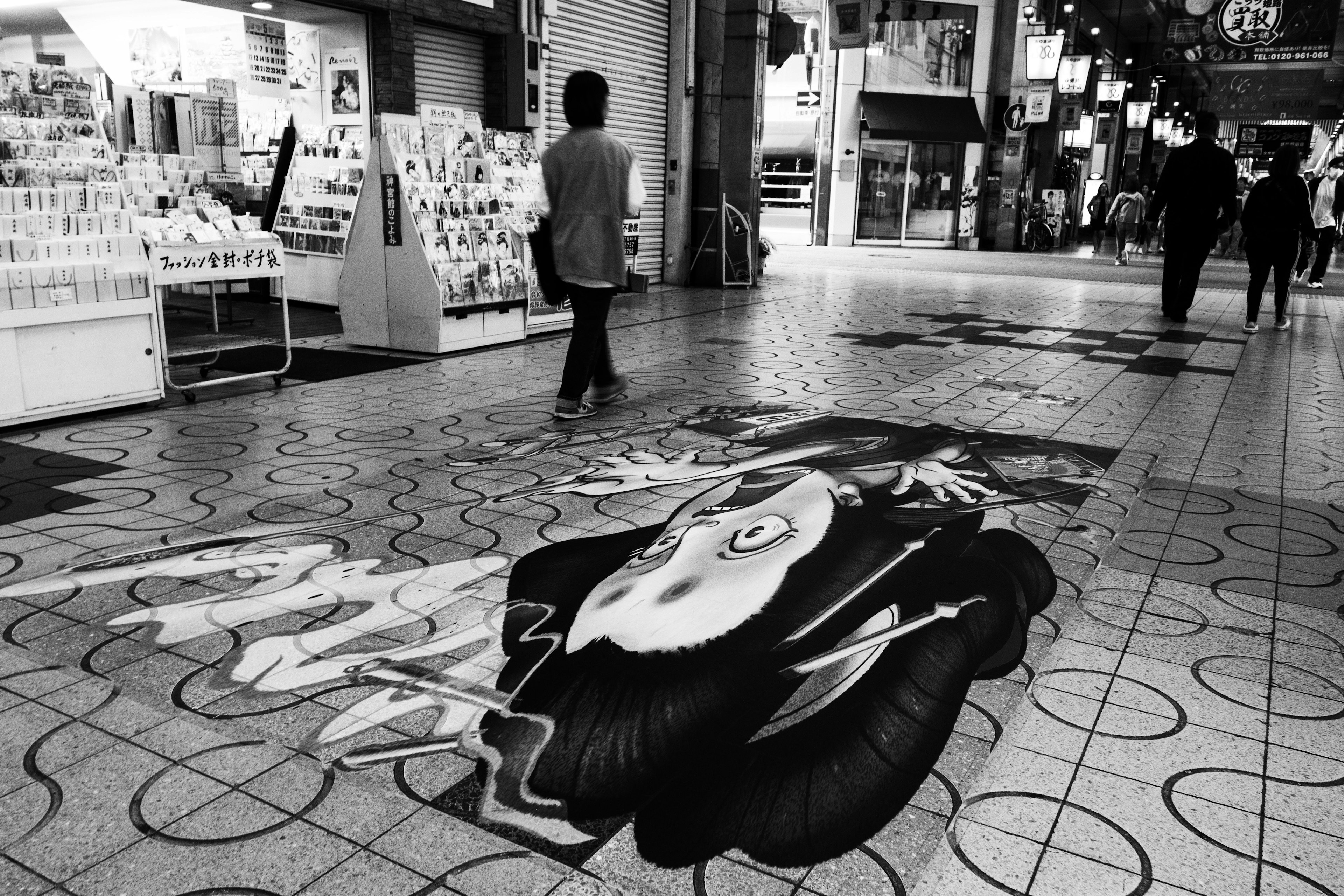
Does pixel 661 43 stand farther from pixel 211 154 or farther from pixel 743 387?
pixel 743 387

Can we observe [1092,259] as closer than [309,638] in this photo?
No

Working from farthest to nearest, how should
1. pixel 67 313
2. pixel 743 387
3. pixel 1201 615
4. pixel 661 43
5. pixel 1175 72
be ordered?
pixel 1175 72 < pixel 661 43 < pixel 743 387 < pixel 67 313 < pixel 1201 615

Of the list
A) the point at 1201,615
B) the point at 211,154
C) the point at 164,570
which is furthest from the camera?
the point at 211,154

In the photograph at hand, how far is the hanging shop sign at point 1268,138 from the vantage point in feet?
108

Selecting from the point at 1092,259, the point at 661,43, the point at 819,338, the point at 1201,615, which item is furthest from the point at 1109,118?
the point at 1201,615

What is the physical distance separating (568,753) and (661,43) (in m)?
11.3

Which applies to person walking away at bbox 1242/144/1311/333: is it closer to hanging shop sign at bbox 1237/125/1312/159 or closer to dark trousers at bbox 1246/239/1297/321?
dark trousers at bbox 1246/239/1297/321

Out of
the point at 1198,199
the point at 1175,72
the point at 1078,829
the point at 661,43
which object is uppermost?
the point at 1175,72

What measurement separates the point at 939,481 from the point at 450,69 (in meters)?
7.03

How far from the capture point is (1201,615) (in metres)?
2.73

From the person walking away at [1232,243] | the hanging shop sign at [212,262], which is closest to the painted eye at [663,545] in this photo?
the hanging shop sign at [212,262]

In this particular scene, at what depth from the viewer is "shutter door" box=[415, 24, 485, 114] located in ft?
28.8

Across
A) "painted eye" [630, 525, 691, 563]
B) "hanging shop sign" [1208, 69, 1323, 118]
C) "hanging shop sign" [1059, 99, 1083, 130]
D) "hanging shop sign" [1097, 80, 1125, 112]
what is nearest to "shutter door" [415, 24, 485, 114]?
"painted eye" [630, 525, 691, 563]

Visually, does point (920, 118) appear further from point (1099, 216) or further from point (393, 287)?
point (393, 287)
